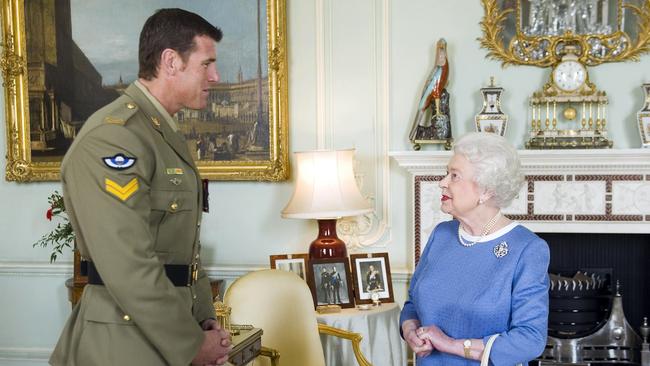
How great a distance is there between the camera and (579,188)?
4.27 meters

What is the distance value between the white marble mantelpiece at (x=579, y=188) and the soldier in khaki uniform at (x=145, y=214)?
243 cm

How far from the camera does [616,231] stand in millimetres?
4270

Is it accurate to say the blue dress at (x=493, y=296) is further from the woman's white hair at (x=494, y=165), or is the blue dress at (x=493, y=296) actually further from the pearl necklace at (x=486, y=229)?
the woman's white hair at (x=494, y=165)

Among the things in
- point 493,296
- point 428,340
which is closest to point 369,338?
point 428,340

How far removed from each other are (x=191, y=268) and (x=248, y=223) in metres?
2.75

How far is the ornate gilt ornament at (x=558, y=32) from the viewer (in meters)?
4.33

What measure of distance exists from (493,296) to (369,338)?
1687mm

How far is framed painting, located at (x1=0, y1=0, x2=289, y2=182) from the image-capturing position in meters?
4.70

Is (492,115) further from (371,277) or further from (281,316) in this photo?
(281,316)

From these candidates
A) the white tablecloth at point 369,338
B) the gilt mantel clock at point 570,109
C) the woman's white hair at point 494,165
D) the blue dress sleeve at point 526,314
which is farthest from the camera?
the gilt mantel clock at point 570,109

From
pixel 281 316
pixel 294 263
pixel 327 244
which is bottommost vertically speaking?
pixel 281 316

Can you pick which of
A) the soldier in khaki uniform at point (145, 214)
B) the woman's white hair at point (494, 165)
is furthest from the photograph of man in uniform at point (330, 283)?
the soldier in khaki uniform at point (145, 214)

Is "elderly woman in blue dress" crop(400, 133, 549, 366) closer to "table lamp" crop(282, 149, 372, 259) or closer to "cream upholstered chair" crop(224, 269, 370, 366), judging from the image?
"cream upholstered chair" crop(224, 269, 370, 366)

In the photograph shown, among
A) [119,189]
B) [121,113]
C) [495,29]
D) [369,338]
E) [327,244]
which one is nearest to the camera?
[119,189]
